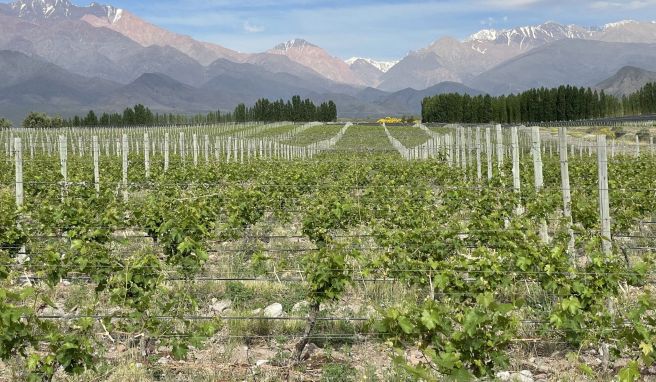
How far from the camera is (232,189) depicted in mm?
11289

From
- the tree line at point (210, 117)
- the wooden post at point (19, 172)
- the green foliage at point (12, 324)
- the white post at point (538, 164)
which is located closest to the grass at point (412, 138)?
the tree line at point (210, 117)

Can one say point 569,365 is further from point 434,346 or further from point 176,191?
point 176,191

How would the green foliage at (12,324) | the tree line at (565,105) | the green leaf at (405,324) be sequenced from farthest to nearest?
1. the tree line at (565,105)
2. the green foliage at (12,324)
3. the green leaf at (405,324)

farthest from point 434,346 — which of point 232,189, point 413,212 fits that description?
point 232,189

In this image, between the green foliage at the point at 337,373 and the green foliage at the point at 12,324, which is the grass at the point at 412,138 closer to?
the green foliage at the point at 337,373

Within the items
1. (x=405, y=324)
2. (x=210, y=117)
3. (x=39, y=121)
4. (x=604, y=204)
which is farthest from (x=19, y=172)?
(x=210, y=117)

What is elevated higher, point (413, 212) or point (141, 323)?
point (413, 212)

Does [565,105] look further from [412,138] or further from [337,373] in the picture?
[337,373]

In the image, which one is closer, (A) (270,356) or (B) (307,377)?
(B) (307,377)

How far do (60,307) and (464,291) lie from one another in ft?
16.4

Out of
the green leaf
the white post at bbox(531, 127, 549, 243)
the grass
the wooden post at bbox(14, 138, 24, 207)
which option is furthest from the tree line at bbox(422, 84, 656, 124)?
the green leaf

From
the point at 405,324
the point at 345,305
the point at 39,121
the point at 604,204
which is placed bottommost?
the point at 345,305

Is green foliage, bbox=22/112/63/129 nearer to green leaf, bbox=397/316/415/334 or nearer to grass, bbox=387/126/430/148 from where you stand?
grass, bbox=387/126/430/148

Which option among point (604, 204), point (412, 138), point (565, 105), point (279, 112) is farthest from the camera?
point (279, 112)
